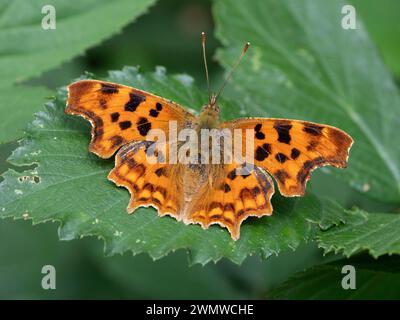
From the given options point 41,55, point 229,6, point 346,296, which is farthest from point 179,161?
point 229,6

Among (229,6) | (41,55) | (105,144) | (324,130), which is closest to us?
(324,130)

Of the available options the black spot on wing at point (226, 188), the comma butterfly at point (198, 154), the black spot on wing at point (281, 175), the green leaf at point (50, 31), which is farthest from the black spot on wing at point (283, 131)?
the green leaf at point (50, 31)

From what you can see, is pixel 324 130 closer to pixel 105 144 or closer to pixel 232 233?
pixel 232 233

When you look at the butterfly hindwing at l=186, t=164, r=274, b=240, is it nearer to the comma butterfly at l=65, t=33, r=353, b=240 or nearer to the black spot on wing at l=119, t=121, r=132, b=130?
the comma butterfly at l=65, t=33, r=353, b=240

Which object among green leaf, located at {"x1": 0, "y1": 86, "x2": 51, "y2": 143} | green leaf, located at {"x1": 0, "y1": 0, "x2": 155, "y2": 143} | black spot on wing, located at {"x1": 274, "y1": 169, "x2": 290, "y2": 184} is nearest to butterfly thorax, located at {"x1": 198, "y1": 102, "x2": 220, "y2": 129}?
black spot on wing, located at {"x1": 274, "y1": 169, "x2": 290, "y2": 184}

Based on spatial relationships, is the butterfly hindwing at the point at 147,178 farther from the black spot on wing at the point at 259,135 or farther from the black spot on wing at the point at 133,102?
the black spot on wing at the point at 259,135

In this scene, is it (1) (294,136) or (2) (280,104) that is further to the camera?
(2) (280,104)
